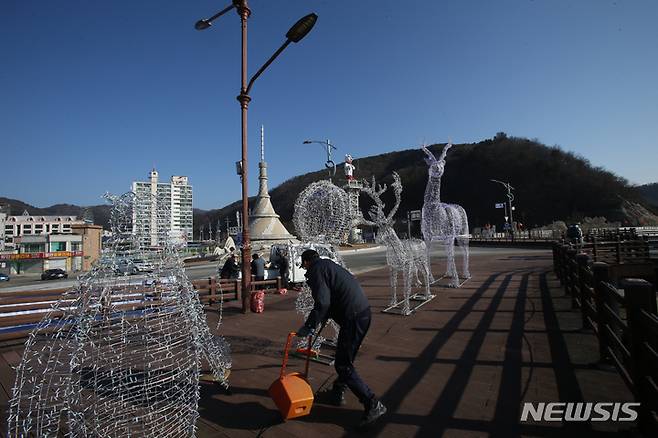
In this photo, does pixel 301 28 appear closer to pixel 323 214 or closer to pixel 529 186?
pixel 323 214

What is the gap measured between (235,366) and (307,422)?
6.37 ft

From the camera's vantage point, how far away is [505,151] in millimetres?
103000

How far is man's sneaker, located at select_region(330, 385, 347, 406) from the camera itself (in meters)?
3.90

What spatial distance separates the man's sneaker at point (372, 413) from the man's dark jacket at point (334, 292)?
82 cm

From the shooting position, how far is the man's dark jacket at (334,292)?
3.57 metres

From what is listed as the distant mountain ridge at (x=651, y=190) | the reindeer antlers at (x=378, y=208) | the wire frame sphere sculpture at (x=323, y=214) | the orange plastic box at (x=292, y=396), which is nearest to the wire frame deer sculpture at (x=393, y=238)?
the reindeer antlers at (x=378, y=208)

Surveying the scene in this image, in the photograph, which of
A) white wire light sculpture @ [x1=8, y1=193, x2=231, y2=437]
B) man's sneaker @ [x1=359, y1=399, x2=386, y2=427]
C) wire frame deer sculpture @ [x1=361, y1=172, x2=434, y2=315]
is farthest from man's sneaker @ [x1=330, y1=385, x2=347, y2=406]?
wire frame deer sculpture @ [x1=361, y1=172, x2=434, y2=315]

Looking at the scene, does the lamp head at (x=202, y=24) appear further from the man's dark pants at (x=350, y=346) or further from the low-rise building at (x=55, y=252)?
the low-rise building at (x=55, y=252)

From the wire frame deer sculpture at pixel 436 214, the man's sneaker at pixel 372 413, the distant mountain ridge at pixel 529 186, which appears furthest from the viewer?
the distant mountain ridge at pixel 529 186

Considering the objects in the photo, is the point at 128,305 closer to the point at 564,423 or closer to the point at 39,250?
the point at 564,423

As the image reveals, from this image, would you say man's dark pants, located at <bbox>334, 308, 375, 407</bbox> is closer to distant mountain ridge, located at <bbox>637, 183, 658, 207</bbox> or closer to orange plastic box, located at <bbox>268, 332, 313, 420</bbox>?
orange plastic box, located at <bbox>268, 332, 313, 420</bbox>

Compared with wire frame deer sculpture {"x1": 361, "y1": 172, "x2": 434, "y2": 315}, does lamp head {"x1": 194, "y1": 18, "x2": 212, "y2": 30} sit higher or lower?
higher

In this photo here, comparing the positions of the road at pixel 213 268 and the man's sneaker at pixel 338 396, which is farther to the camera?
the road at pixel 213 268

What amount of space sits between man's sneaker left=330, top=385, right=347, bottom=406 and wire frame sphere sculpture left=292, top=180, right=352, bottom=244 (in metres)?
2.69
